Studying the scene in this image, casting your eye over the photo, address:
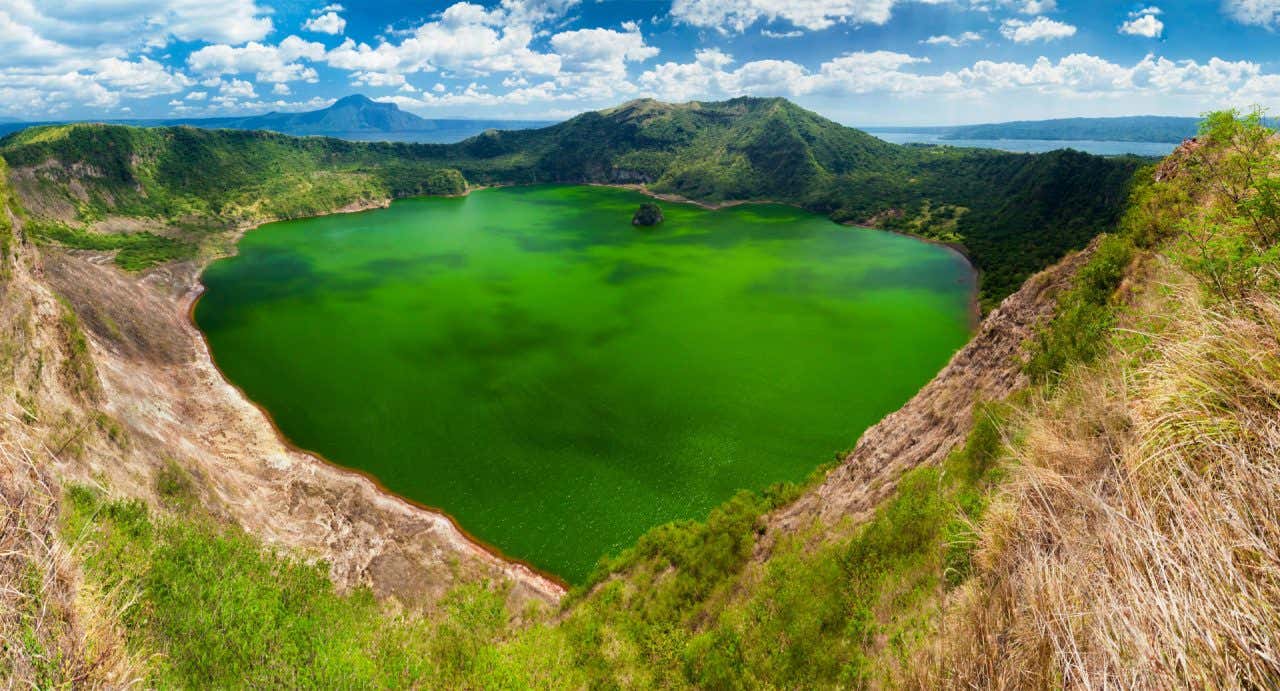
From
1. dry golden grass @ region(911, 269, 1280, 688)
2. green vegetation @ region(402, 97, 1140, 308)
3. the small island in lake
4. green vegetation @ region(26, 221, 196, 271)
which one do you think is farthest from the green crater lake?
the small island in lake

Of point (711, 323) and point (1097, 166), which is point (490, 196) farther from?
point (1097, 166)

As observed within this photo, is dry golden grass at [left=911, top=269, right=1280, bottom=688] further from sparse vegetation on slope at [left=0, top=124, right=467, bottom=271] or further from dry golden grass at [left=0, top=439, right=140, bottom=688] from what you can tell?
sparse vegetation on slope at [left=0, top=124, right=467, bottom=271]

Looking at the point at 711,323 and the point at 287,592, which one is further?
the point at 711,323

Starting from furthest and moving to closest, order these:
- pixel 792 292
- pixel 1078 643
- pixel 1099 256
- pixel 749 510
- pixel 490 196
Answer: pixel 490 196 < pixel 792 292 < pixel 749 510 < pixel 1099 256 < pixel 1078 643

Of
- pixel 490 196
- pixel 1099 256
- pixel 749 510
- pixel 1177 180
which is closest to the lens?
pixel 1177 180

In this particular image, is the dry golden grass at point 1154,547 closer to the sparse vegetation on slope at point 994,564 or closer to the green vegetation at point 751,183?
the sparse vegetation on slope at point 994,564

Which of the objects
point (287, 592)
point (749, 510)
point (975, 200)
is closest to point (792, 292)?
point (749, 510)

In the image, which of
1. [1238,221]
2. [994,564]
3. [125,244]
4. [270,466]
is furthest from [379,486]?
[125,244]
